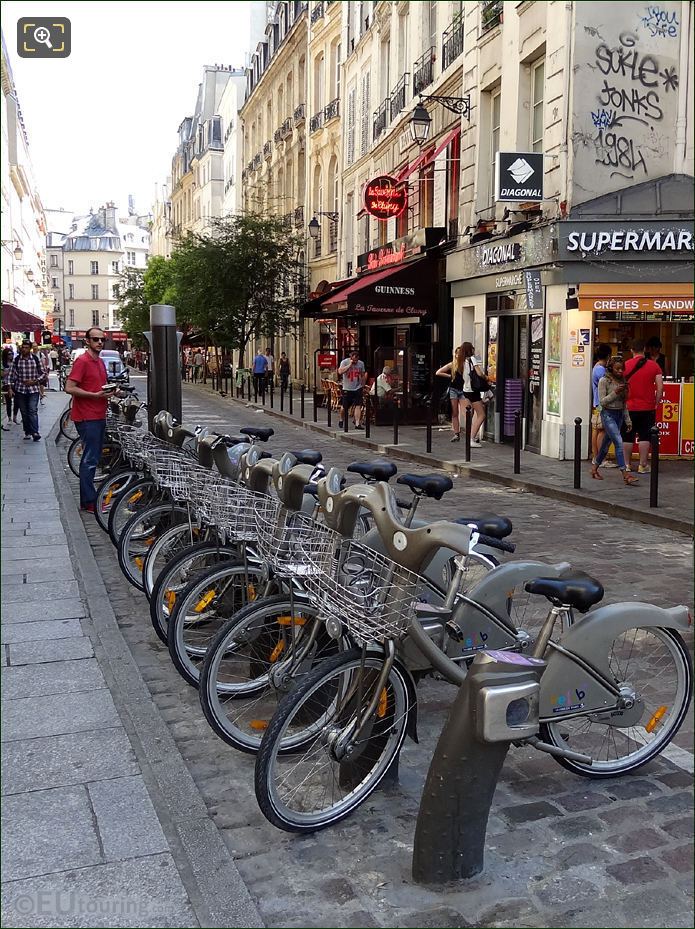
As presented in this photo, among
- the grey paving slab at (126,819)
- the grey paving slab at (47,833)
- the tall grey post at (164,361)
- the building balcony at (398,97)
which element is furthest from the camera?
the building balcony at (398,97)

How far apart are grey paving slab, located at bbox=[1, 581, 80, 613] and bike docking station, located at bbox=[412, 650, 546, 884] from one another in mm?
3484

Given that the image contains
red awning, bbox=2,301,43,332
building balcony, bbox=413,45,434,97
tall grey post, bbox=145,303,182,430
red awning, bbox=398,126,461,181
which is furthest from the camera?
red awning, bbox=2,301,43,332

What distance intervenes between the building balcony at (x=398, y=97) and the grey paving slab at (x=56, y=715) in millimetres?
20650

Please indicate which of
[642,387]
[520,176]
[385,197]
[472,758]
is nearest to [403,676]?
[472,758]

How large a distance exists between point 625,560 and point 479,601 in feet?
14.1

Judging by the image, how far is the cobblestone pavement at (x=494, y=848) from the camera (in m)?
2.91

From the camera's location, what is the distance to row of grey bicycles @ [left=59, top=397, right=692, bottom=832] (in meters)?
3.37

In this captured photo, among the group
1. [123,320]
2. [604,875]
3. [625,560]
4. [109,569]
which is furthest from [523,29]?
[123,320]

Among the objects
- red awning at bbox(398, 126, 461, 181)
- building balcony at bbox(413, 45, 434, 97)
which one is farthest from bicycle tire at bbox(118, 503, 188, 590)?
building balcony at bbox(413, 45, 434, 97)

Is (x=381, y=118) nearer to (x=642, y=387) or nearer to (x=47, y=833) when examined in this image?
(x=642, y=387)

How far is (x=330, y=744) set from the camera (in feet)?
11.5

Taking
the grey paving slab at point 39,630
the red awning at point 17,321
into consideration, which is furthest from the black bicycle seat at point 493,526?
the red awning at point 17,321

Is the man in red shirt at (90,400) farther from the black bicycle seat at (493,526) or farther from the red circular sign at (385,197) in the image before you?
the red circular sign at (385,197)

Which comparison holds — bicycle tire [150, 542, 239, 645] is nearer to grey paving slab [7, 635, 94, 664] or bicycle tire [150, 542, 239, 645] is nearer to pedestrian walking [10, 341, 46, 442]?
grey paving slab [7, 635, 94, 664]
